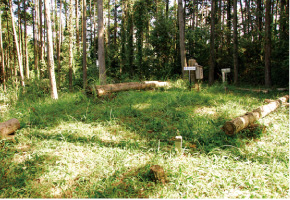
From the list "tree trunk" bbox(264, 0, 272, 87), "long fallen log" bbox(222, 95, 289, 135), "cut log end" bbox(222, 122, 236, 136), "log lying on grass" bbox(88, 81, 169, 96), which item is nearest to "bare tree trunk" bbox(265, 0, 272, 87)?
"tree trunk" bbox(264, 0, 272, 87)

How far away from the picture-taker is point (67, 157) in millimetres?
2760

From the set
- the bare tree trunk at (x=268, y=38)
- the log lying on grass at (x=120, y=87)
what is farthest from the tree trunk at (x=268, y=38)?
the log lying on grass at (x=120, y=87)

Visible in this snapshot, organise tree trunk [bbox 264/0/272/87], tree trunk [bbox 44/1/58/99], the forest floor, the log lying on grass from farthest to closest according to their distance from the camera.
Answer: tree trunk [bbox 264/0/272/87] → tree trunk [bbox 44/1/58/99] → the log lying on grass → the forest floor

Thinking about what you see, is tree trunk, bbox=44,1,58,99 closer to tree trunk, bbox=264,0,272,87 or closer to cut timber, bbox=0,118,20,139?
cut timber, bbox=0,118,20,139

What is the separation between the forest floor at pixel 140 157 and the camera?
2.12 meters

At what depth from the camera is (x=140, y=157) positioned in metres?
2.81

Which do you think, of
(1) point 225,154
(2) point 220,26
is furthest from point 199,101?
(2) point 220,26

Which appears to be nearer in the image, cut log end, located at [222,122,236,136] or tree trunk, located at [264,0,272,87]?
cut log end, located at [222,122,236,136]

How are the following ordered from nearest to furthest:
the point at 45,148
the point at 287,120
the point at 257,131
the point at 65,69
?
the point at 45,148
the point at 257,131
the point at 287,120
the point at 65,69

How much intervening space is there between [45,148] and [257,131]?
4.06m

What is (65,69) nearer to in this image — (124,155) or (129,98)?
(129,98)

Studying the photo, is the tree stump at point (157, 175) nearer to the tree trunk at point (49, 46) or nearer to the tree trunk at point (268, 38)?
the tree trunk at point (49, 46)

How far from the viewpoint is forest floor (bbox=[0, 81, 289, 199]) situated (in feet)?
6.96

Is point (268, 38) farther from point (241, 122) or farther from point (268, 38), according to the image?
point (241, 122)
